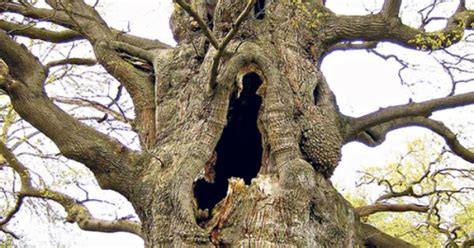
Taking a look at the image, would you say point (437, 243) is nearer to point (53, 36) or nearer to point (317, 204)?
point (317, 204)

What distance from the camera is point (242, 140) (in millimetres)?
5008

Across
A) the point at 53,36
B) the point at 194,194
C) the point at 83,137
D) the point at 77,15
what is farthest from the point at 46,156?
the point at 194,194

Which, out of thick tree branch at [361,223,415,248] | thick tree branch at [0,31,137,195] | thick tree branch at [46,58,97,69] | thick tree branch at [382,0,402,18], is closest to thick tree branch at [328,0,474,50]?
thick tree branch at [382,0,402,18]

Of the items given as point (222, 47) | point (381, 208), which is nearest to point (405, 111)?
point (381, 208)

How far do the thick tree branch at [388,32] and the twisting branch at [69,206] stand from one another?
2883 millimetres

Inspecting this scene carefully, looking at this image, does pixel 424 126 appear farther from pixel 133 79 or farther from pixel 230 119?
pixel 133 79

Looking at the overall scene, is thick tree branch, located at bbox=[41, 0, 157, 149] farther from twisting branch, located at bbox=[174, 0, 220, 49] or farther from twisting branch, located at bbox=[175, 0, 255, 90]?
twisting branch, located at bbox=[174, 0, 220, 49]

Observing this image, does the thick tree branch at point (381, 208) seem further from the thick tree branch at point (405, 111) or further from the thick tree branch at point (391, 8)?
the thick tree branch at point (391, 8)

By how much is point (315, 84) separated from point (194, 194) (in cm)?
154

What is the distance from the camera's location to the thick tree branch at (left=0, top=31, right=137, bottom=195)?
4352 millimetres

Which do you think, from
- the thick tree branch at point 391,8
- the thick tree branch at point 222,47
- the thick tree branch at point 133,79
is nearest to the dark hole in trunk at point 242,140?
the thick tree branch at point 222,47

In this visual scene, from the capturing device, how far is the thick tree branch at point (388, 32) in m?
5.45

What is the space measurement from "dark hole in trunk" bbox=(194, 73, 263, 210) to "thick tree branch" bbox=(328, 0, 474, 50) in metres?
1.22

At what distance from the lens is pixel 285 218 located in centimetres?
400
